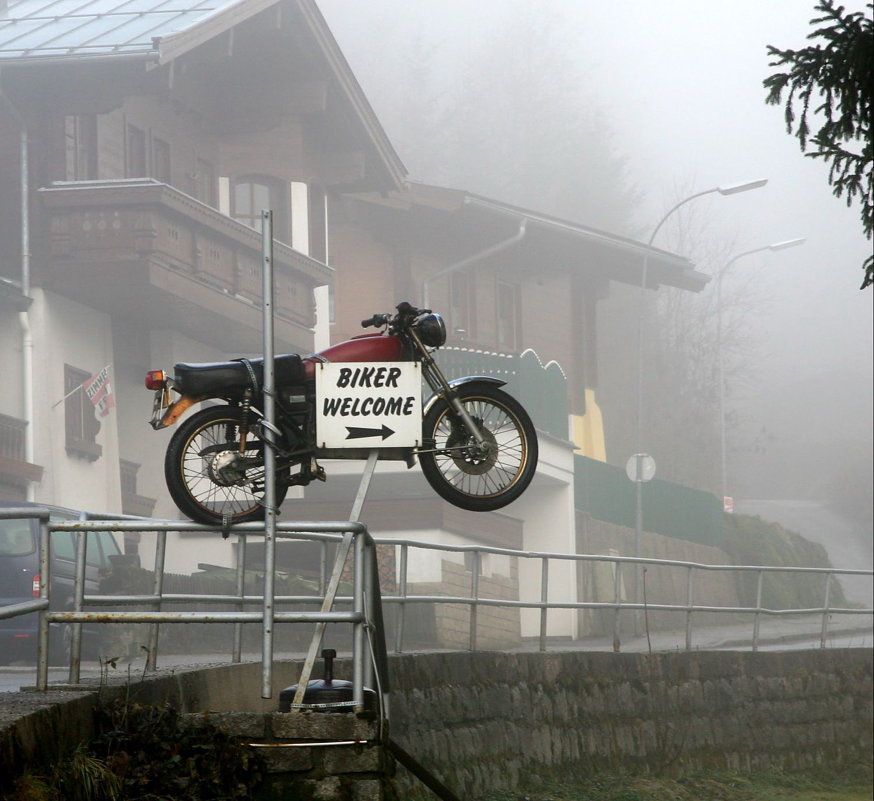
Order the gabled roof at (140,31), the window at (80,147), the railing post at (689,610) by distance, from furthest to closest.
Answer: the window at (80,147), the gabled roof at (140,31), the railing post at (689,610)

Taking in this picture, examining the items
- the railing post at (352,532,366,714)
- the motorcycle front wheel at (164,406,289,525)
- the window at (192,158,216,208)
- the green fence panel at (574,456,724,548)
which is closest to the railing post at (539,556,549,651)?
the motorcycle front wheel at (164,406,289,525)

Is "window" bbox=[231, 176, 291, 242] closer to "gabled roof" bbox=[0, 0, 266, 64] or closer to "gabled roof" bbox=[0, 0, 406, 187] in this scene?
"gabled roof" bbox=[0, 0, 406, 187]

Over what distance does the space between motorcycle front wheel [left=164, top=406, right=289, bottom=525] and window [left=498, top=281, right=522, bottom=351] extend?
101ft

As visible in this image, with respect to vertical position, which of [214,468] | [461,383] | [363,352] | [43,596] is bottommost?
[43,596]

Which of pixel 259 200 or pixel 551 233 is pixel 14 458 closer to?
pixel 259 200

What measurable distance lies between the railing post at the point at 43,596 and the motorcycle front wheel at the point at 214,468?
3.78 feet

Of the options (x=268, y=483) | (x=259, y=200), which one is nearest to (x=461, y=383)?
(x=268, y=483)

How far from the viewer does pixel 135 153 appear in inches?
1128

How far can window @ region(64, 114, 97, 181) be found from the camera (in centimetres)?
2720

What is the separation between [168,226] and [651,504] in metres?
18.5

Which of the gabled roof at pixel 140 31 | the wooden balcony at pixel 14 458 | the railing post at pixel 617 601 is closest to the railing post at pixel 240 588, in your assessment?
the railing post at pixel 617 601

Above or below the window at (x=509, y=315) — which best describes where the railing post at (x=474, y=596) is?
below

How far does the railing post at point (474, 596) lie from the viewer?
1561 cm

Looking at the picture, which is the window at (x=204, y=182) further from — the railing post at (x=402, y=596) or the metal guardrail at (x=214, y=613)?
the metal guardrail at (x=214, y=613)
